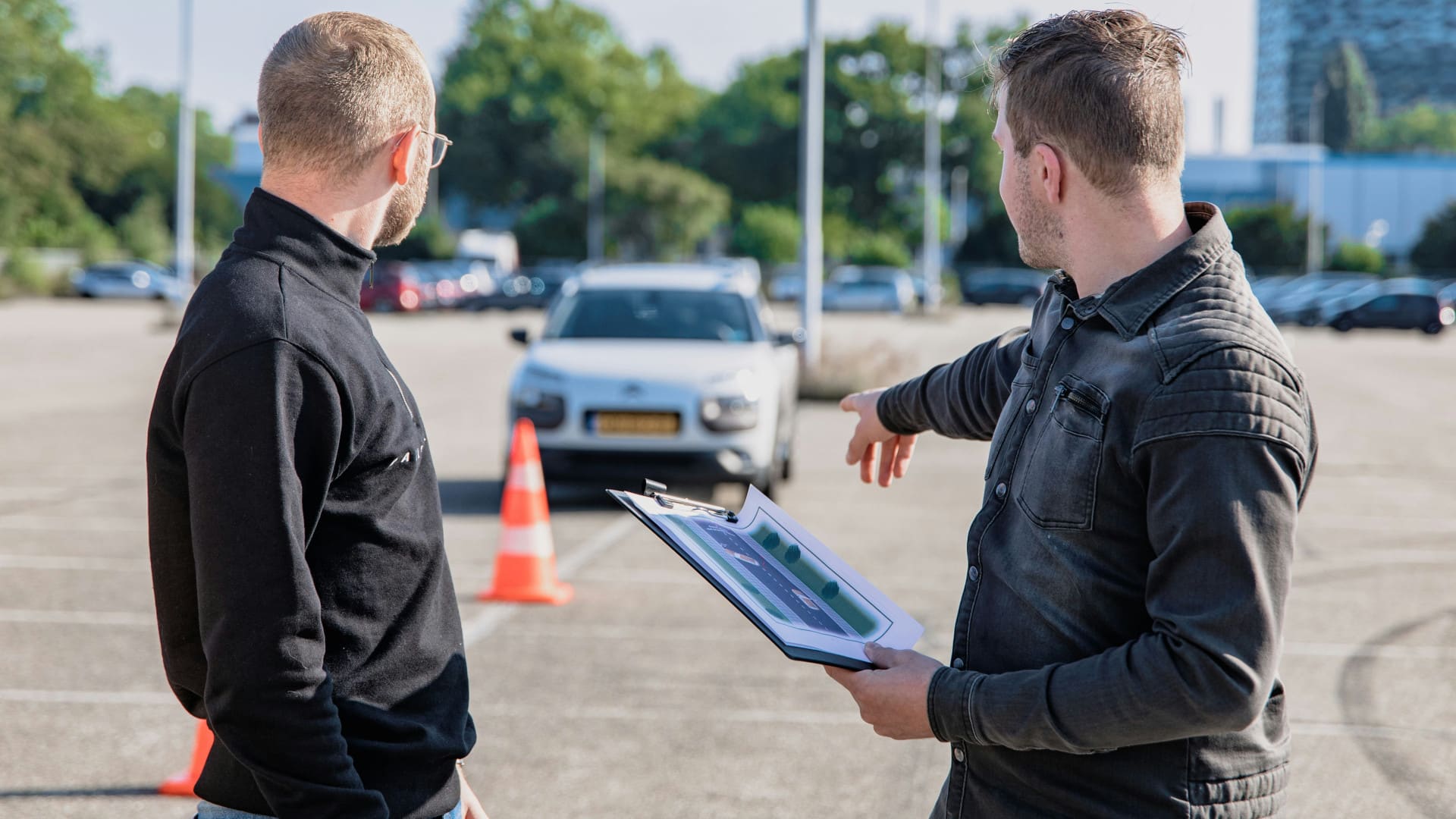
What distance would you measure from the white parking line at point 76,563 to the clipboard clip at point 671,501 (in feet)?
21.2

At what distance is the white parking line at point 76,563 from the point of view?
26.3ft

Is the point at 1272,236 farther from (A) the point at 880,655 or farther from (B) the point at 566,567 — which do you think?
(A) the point at 880,655

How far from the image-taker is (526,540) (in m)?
7.23

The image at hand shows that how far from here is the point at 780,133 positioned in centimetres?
7862

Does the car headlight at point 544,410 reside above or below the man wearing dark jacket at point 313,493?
below

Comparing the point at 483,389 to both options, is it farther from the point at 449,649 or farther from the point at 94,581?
the point at 449,649

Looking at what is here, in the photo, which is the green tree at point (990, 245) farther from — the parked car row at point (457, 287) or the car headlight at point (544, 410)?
the car headlight at point (544, 410)

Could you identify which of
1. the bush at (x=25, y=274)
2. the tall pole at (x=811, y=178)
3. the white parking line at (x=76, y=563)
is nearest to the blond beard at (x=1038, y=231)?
the white parking line at (x=76, y=563)

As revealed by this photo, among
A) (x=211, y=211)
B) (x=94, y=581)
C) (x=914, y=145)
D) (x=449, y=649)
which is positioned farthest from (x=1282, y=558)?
(x=914, y=145)

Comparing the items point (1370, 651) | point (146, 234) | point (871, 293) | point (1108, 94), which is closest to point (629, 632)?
point (1370, 651)

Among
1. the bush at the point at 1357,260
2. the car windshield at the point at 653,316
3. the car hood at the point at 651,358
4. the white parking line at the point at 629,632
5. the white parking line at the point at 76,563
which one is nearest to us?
the white parking line at the point at 629,632

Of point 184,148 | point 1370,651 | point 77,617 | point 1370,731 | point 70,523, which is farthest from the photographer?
point 184,148

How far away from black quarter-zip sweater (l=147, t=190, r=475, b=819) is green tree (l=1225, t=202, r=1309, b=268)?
70.0 m

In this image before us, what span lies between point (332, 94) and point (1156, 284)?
114 cm
